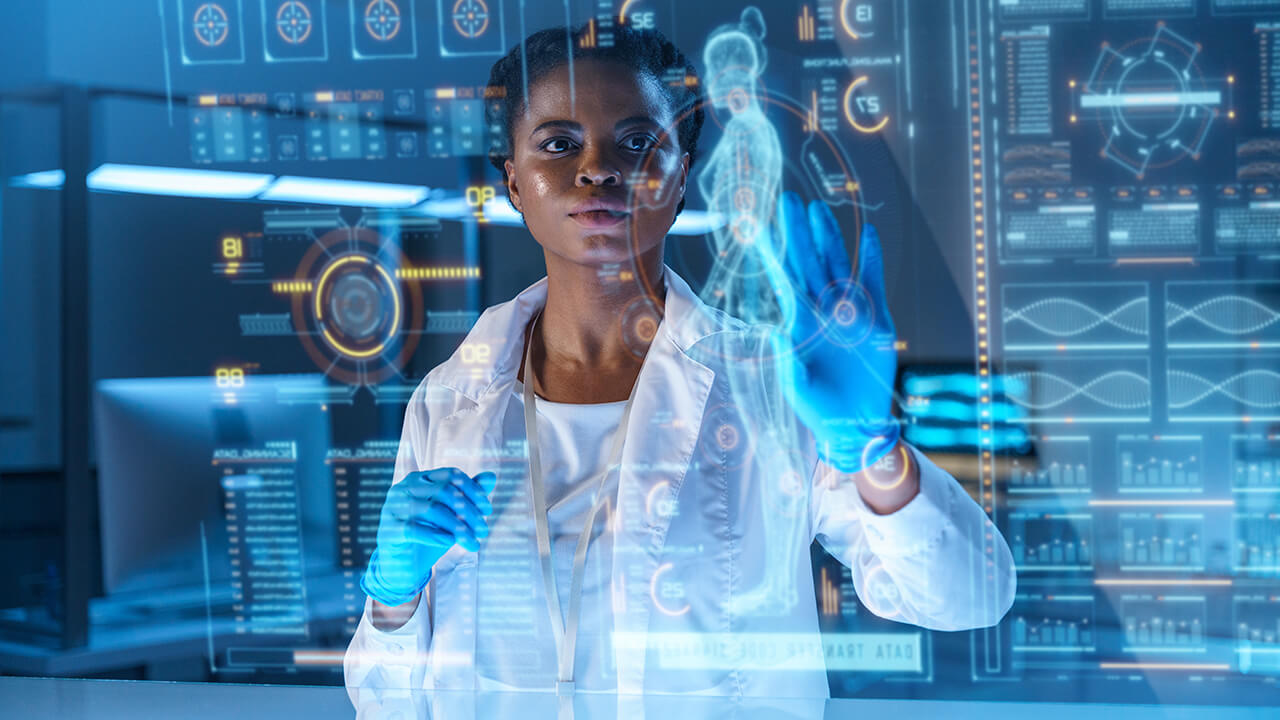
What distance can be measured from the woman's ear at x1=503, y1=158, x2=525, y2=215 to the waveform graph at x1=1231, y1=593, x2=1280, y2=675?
0.85m

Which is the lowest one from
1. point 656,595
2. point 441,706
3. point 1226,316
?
point 441,706

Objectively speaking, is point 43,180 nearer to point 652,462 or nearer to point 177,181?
point 177,181

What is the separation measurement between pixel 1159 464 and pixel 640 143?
63 centimetres

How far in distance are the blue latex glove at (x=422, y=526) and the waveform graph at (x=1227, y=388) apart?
73 centimetres

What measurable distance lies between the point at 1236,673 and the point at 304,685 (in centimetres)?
103

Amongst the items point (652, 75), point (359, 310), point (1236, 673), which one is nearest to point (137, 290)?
point (359, 310)

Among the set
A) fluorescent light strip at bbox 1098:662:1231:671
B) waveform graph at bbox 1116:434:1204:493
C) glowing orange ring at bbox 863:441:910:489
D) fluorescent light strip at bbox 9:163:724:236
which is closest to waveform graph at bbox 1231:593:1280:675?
fluorescent light strip at bbox 1098:662:1231:671

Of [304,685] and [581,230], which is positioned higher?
[581,230]

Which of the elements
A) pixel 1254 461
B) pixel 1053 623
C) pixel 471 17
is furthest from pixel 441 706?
pixel 1254 461

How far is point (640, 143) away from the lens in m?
0.92

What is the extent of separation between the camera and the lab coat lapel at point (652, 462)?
925mm

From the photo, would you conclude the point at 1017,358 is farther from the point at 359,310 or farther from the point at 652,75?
the point at 359,310

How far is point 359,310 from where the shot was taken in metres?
0.99

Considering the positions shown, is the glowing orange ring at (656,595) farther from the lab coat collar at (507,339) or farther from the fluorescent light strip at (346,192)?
the fluorescent light strip at (346,192)
